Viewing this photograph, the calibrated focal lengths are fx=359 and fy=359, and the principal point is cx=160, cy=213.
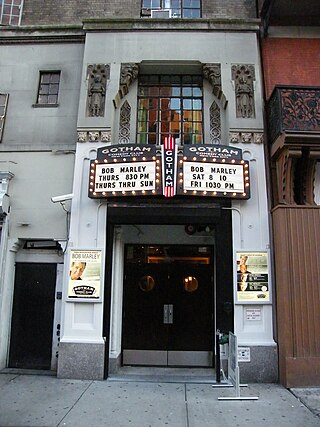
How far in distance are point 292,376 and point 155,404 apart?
3.24m

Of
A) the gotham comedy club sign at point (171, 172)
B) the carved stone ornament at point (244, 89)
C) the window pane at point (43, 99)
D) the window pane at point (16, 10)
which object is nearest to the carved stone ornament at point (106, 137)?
the gotham comedy club sign at point (171, 172)

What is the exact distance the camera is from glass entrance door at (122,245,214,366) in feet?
34.3

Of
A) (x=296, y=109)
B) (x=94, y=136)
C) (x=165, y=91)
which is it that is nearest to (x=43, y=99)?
(x=94, y=136)

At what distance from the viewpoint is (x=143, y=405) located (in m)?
6.93

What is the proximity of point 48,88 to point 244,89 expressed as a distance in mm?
5781

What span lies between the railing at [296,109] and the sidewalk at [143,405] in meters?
6.00

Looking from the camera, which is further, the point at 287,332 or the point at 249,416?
the point at 287,332

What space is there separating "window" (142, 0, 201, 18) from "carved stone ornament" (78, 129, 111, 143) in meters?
4.52

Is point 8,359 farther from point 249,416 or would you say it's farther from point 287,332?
point 287,332

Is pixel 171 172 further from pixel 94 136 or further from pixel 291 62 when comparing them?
pixel 291 62

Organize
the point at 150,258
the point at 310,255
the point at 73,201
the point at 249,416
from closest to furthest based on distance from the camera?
the point at 249,416, the point at 310,255, the point at 73,201, the point at 150,258

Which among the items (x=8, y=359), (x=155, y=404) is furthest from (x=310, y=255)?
(x=8, y=359)

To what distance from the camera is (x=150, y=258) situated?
11.1 m

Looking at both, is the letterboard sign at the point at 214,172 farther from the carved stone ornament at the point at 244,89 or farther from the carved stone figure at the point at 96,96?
the carved stone figure at the point at 96,96
